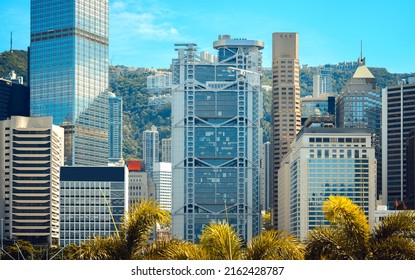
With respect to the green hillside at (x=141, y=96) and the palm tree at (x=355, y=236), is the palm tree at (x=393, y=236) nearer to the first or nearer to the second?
the palm tree at (x=355, y=236)

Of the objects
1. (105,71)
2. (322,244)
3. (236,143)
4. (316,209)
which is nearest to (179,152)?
(236,143)

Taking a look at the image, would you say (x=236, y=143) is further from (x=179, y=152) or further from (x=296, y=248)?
(x=296, y=248)

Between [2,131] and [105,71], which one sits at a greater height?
[105,71]

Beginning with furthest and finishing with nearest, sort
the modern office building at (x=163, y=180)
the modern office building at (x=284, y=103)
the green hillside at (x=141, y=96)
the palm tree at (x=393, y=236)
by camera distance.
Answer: the modern office building at (x=163, y=180) < the modern office building at (x=284, y=103) < the green hillside at (x=141, y=96) < the palm tree at (x=393, y=236)

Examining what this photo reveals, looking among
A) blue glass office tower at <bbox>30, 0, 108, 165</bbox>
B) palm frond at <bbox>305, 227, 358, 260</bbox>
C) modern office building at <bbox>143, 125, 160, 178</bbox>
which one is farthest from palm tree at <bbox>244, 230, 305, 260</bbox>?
blue glass office tower at <bbox>30, 0, 108, 165</bbox>

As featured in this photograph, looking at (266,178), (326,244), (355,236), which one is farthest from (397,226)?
(266,178)

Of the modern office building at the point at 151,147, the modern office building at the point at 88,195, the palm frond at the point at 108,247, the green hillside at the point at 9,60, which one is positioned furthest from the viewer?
the modern office building at the point at 151,147

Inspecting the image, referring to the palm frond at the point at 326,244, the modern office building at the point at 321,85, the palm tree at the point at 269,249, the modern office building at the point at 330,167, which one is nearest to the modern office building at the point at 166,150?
the modern office building at the point at 321,85

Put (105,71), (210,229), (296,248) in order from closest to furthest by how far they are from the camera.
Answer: (210,229)
(296,248)
(105,71)
